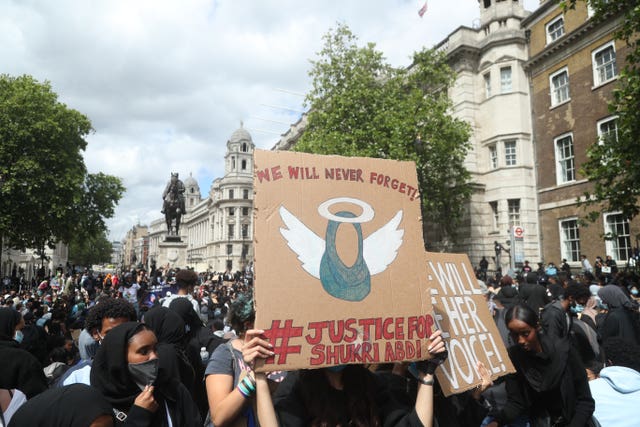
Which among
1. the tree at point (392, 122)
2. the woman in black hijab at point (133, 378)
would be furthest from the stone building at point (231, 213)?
the woman in black hijab at point (133, 378)

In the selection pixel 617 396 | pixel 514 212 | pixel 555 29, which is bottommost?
pixel 617 396

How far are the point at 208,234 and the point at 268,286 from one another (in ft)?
362

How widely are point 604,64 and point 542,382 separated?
2179 centimetres

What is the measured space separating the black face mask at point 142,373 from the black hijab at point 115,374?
0.12 ft

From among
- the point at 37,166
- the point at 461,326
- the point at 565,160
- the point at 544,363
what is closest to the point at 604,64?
the point at 565,160

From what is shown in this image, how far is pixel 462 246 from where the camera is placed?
84.6 feet

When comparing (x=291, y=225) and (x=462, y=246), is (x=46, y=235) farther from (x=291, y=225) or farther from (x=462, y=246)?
(x=291, y=225)

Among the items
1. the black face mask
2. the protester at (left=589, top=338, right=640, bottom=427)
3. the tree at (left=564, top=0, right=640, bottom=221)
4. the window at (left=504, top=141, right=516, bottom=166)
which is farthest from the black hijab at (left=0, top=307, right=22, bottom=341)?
the window at (left=504, top=141, right=516, bottom=166)

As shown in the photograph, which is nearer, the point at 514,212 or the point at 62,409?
the point at 62,409

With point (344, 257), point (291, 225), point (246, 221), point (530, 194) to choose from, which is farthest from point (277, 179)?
point (246, 221)

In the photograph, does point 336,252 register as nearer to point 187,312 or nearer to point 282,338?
point 282,338

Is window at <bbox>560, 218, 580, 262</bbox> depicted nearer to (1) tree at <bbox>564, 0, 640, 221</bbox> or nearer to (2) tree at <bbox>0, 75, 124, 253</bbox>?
(1) tree at <bbox>564, 0, 640, 221</bbox>

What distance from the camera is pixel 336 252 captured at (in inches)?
89.0

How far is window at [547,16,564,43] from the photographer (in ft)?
72.9
